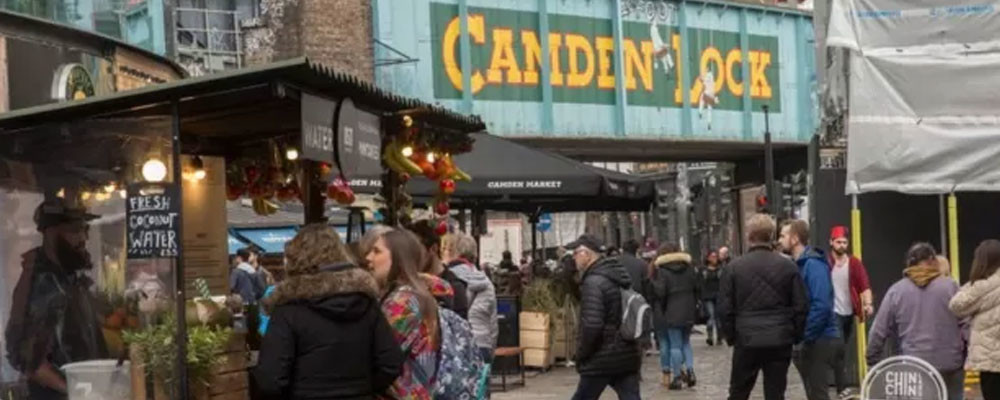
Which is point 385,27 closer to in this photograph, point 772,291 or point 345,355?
point 772,291

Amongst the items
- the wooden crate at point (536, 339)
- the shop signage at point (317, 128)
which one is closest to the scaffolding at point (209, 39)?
the wooden crate at point (536, 339)

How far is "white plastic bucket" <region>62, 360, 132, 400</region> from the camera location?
7.27 meters

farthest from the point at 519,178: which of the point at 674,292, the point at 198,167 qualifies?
the point at 198,167

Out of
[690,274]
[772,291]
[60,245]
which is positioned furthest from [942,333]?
[690,274]

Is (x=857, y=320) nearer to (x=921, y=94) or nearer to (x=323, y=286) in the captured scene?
(x=921, y=94)

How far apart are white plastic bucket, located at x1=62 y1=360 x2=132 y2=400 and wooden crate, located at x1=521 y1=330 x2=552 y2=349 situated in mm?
11142

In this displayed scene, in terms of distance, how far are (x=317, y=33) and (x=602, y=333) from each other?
50.8 ft

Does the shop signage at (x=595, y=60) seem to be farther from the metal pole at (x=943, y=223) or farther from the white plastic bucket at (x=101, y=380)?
the white plastic bucket at (x=101, y=380)

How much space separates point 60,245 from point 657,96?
21281 millimetres

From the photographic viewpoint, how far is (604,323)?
404 inches

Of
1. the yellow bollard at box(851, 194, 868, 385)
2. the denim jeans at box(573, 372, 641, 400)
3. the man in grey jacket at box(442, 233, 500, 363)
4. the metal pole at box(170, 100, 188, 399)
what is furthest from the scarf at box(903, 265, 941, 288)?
the metal pole at box(170, 100, 188, 399)

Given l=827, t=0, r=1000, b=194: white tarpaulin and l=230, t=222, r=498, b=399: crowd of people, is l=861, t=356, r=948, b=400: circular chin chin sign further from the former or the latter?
l=827, t=0, r=1000, b=194: white tarpaulin

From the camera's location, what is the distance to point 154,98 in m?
7.00

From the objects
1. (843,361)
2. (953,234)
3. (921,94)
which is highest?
(921,94)
